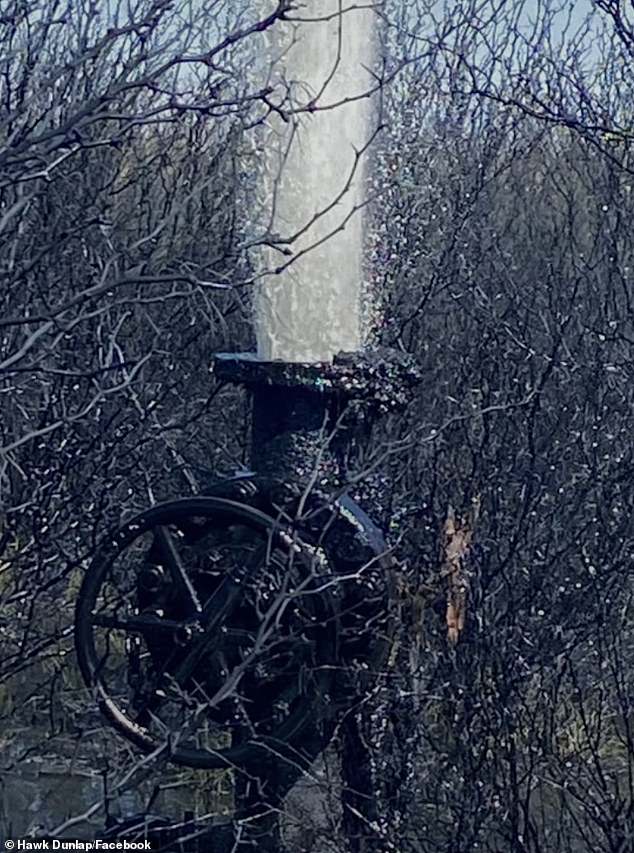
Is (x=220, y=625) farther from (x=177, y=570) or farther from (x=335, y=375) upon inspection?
(x=335, y=375)

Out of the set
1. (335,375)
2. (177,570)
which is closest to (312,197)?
(335,375)

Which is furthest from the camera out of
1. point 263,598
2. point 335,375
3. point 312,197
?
point 312,197

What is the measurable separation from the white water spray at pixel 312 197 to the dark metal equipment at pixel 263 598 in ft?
0.64

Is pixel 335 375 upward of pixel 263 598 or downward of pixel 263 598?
upward

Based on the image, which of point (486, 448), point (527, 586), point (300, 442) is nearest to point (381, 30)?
point (486, 448)

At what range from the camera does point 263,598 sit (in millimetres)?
3262

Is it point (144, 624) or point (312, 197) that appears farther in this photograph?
point (312, 197)

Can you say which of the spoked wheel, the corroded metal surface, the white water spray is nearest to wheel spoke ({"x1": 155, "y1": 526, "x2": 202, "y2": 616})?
the spoked wheel

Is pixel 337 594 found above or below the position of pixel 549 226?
below

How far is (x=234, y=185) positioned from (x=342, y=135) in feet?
9.23

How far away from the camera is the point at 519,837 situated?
3.71m

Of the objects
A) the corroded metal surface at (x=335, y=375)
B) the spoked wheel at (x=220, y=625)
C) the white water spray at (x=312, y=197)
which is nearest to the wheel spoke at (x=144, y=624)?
the spoked wheel at (x=220, y=625)

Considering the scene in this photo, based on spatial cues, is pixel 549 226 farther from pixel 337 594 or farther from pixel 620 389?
pixel 337 594

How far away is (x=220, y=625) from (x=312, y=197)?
44.7 inches
